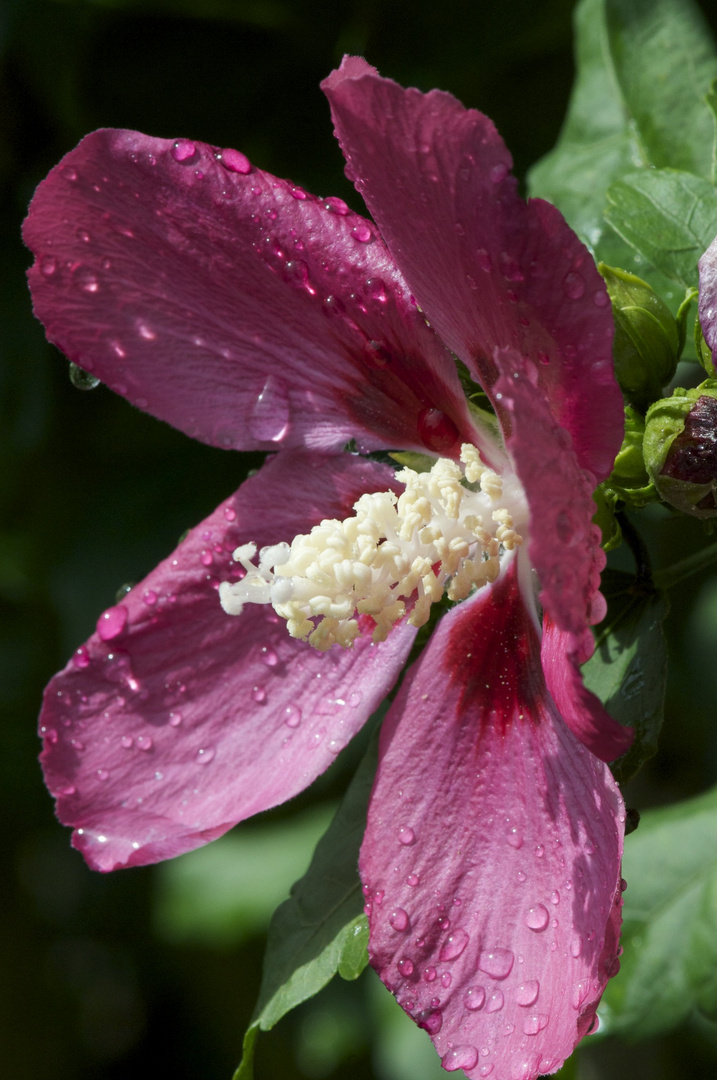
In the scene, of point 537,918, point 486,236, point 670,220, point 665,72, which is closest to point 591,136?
point 665,72

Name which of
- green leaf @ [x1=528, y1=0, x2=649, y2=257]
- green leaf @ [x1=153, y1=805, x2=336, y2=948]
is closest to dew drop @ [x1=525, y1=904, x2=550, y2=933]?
green leaf @ [x1=528, y1=0, x2=649, y2=257]

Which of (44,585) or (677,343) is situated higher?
(677,343)

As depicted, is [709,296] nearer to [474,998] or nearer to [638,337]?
[638,337]

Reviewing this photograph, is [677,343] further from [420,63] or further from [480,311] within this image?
[420,63]

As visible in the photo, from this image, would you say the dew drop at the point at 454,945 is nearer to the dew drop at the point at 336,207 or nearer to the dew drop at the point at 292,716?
the dew drop at the point at 292,716

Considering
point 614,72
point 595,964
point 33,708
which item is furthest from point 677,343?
point 33,708

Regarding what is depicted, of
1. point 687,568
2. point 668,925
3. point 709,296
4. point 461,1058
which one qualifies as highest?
point 709,296
